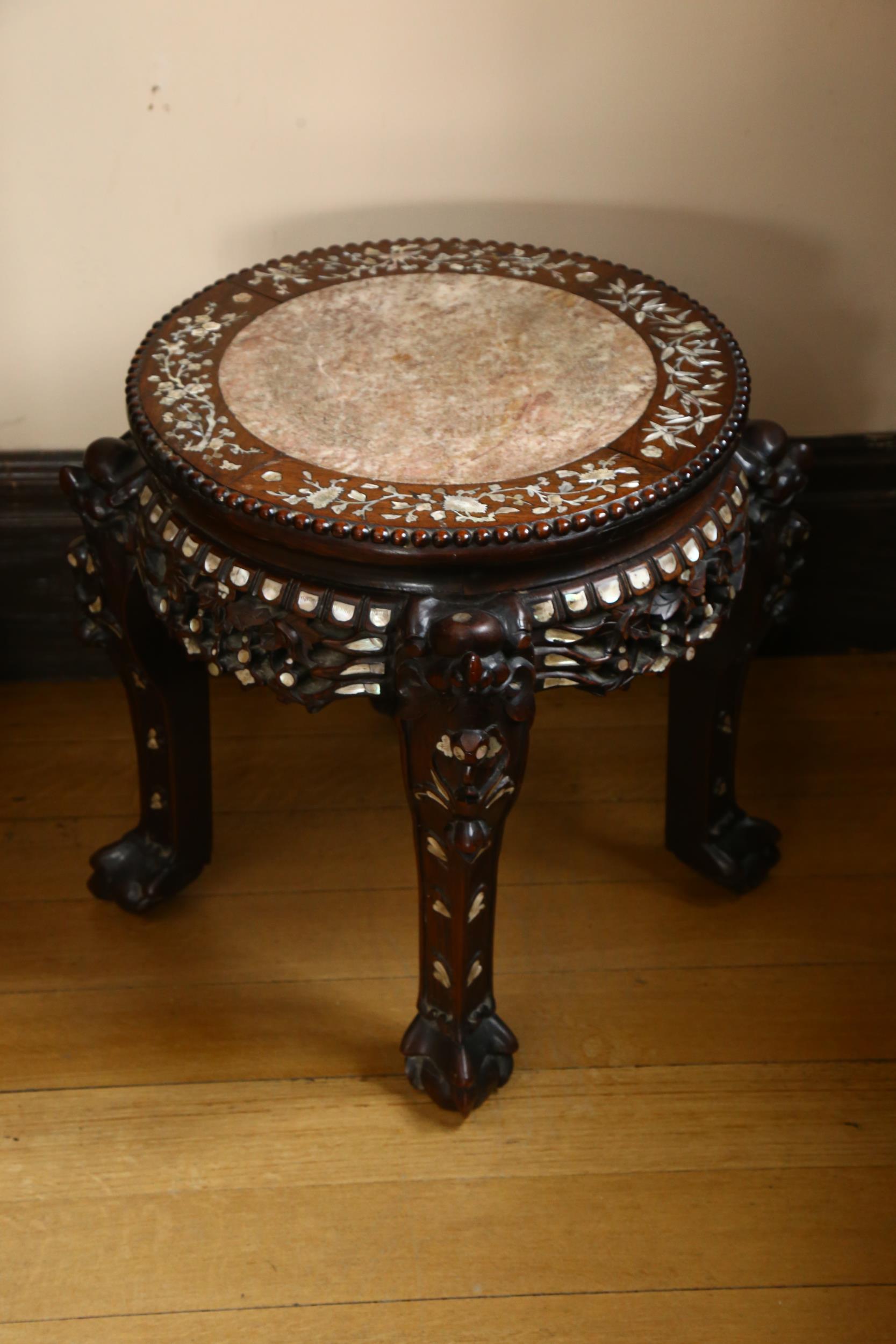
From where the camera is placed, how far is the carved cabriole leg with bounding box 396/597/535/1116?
0.93 m

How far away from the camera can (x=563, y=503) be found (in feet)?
3.12

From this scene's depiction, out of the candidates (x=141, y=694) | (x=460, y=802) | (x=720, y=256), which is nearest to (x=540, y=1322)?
(x=460, y=802)

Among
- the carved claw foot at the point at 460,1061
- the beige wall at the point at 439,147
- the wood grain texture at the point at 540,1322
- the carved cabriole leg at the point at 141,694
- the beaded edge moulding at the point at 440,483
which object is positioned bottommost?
the wood grain texture at the point at 540,1322

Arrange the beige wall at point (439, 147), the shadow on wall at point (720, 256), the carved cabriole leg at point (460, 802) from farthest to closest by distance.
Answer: the shadow on wall at point (720, 256) → the beige wall at point (439, 147) → the carved cabriole leg at point (460, 802)

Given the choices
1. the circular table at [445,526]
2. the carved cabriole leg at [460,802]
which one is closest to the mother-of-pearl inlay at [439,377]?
the circular table at [445,526]

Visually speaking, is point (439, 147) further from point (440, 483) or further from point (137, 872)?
point (137, 872)

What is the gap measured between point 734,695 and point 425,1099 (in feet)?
1.44

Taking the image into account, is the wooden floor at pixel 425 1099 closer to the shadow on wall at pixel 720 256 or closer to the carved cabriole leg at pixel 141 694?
the carved cabriole leg at pixel 141 694

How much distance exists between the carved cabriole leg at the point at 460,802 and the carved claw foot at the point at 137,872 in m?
0.30

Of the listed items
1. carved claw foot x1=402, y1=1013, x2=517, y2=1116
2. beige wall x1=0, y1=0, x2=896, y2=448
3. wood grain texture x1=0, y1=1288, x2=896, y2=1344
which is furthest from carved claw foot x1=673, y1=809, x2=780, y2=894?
beige wall x1=0, y1=0, x2=896, y2=448

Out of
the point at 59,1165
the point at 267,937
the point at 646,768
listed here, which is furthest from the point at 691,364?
the point at 59,1165

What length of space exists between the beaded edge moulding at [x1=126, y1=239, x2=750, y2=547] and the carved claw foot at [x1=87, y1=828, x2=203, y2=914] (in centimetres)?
44

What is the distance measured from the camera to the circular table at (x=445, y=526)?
0.95 m

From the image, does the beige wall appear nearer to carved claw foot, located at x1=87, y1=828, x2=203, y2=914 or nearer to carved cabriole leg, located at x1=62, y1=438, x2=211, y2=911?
carved cabriole leg, located at x1=62, y1=438, x2=211, y2=911
